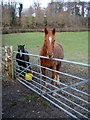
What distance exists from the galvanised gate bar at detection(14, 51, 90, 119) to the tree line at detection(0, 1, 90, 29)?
131 feet

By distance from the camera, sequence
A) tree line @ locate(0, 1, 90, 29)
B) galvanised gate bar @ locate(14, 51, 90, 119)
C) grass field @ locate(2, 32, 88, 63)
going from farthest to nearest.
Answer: tree line @ locate(0, 1, 90, 29) < grass field @ locate(2, 32, 88, 63) < galvanised gate bar @ locate(14, 51, 90, 119)

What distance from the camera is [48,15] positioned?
57656 mm

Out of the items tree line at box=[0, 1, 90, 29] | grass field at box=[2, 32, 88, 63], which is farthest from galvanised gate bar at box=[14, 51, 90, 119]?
tree line at box=[0, 1, 90, 29]

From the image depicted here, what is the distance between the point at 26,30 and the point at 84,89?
43011 mm

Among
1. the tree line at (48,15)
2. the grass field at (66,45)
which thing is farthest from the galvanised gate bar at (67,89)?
the tree line at (48,15)

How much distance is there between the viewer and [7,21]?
4922cm

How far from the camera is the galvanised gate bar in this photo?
473 cm

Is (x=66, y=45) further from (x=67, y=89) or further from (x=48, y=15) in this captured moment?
(x=48, y=15)

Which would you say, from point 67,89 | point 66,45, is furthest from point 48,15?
point 67,89

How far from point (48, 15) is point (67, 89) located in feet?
171

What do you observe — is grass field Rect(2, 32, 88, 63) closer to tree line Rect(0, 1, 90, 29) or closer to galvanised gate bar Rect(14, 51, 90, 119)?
galvanised gate bar Rect(14, 51, 90, 119)

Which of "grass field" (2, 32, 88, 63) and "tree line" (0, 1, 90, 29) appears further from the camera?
"tree line" (0, 1, 90, 29)

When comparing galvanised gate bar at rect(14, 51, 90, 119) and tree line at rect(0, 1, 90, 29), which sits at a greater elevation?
tree line at rect(0, 1, 90, 29)

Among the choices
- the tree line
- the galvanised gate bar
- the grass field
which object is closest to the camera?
the galvanised gate bar
